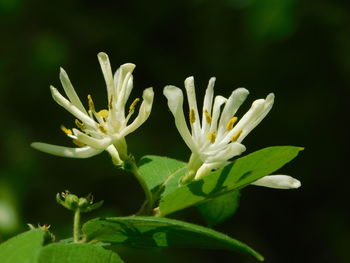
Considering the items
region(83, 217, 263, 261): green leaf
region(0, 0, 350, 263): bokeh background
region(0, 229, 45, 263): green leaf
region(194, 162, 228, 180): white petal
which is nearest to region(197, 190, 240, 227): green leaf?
region(194, 162, 228, 180): white petal

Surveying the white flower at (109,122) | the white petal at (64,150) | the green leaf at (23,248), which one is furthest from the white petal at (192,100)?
the green leaf at (23,248)

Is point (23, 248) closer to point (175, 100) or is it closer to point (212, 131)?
point (175, 100)

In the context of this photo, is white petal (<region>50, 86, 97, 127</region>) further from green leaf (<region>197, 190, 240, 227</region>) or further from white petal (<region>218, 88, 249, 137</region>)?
green leaf (<region>197, 190, 240, 227</region>)

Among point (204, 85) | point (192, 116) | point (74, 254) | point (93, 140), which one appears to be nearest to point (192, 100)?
point (192, 116)

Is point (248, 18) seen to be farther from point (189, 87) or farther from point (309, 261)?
point (189, 87)

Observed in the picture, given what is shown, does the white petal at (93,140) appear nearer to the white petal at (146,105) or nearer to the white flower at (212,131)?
the white petal at (146,105)

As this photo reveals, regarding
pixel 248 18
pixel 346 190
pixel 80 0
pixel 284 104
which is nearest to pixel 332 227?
pixel 346 190
